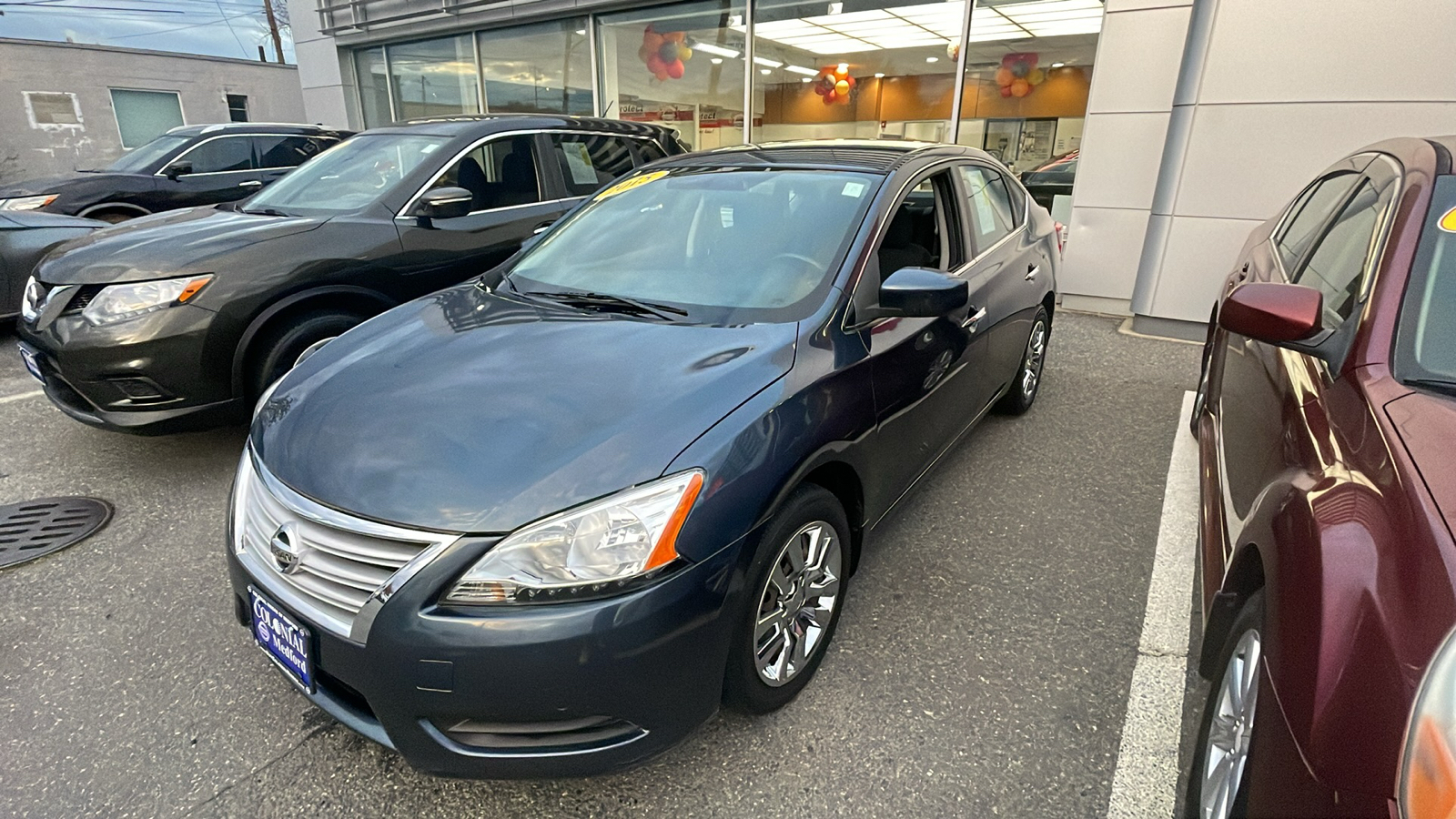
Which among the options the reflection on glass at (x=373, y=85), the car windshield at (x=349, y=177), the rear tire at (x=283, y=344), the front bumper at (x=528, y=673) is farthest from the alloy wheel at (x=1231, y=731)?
the reflection on glass at (x=373, y=85)

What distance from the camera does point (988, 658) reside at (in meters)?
2.37

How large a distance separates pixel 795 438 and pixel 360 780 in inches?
57.5

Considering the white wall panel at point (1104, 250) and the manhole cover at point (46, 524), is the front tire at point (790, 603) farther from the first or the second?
the white wall panel at point (1104, 250)

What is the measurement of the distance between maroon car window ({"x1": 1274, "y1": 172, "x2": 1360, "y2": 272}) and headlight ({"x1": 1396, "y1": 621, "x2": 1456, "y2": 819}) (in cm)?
222

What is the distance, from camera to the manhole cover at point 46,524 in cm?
295

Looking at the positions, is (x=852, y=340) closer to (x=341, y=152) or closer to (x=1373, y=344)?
(x=1373, y=344)

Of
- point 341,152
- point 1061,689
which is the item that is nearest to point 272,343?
point 341,152

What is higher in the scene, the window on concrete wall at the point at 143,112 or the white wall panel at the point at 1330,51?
the white wall panel at the point at 1330,51

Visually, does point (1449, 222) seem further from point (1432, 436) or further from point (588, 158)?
point (588, 158)

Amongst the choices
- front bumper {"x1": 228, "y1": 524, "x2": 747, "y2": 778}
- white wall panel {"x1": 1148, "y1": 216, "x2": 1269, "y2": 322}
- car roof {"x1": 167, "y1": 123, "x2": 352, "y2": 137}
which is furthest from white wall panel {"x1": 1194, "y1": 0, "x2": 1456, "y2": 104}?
car roof {"x1": 167, "y1": 123, "x2": 352, "y2": 137}

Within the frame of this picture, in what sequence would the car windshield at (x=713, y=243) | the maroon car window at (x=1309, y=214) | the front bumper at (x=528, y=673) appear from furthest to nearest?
1. the maroon car window at (x=1309, y=214)
2. the car windshield at (x=713, y=243)
3. the front bumper at (x=528, y=673)

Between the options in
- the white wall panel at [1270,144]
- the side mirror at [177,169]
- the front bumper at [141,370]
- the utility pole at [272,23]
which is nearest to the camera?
the front bumper at [141,370]

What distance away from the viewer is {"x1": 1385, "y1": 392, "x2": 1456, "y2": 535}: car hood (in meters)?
1.20

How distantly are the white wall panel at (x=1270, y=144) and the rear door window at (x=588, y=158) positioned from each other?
4.58 metres
